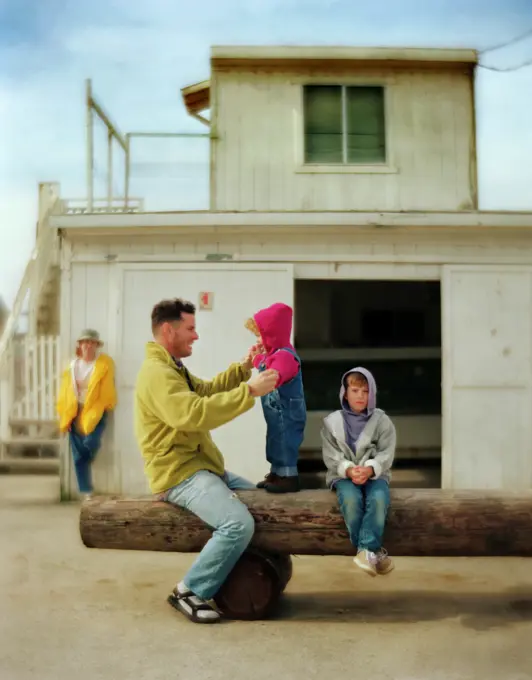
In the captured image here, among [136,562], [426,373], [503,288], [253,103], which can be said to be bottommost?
[136,562]

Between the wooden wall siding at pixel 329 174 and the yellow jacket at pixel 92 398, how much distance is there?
348cm

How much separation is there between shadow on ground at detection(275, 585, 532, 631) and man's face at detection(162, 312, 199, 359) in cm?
160

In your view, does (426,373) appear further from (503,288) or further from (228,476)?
(228,476)

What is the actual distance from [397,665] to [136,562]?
2565mm

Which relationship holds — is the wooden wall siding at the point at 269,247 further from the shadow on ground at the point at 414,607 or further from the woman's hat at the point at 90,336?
the shadow on ground at the point at 414,607

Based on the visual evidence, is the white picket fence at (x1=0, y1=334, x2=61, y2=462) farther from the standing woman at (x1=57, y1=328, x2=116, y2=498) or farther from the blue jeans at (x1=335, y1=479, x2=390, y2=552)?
the blue jeans at (x1=335, y1=479, x2=390, y2=552)

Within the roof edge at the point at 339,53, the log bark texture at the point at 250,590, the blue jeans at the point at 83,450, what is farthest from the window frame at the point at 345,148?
the log bark texture at the point at 250,590

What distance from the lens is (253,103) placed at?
34.0 feet

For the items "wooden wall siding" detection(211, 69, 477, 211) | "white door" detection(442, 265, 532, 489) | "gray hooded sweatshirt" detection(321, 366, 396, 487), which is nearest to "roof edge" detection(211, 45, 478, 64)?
"wooden wall siding" detection(211, 69, 477, 211)

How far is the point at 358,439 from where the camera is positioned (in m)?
4.34

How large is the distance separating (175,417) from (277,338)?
0.71 meters

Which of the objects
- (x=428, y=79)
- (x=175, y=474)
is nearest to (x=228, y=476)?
(x=175, y=474)

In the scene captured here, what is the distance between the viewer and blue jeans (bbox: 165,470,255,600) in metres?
4.00

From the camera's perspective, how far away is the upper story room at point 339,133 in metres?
10.2
